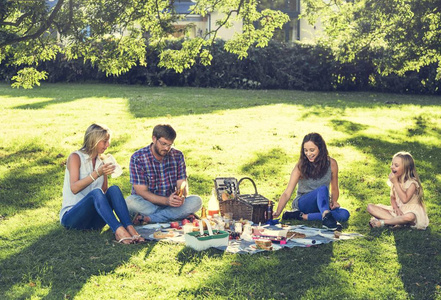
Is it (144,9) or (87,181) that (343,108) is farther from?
(87,181)

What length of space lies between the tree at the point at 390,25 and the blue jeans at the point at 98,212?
6.94 metres

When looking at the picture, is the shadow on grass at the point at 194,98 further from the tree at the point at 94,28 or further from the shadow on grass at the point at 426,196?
the tree at the point at 94,28

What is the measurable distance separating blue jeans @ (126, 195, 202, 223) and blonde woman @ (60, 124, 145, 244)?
551mm

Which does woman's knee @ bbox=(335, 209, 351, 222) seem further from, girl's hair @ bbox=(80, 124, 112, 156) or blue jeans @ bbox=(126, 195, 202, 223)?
girl's hair @ bbox=(80, 124, 112, 156)

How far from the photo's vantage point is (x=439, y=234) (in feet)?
23.7

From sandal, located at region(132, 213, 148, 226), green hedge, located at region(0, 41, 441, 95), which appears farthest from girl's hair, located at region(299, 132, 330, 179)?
green hedge, located at region(0, 41, 441, 95)

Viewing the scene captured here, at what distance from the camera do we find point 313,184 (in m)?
8.02

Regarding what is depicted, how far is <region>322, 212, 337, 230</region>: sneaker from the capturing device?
287 inches

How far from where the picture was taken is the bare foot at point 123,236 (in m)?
6.54

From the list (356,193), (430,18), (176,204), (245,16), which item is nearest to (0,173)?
(176,204)

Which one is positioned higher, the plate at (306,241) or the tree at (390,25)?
the tree at (390,25)

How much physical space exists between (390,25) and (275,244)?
28.0ft

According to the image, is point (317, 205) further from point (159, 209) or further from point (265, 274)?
point (265, 274)

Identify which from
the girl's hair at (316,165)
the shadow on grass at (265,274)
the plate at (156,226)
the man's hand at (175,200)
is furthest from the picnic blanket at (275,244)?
the girl's hair at (316,165)
